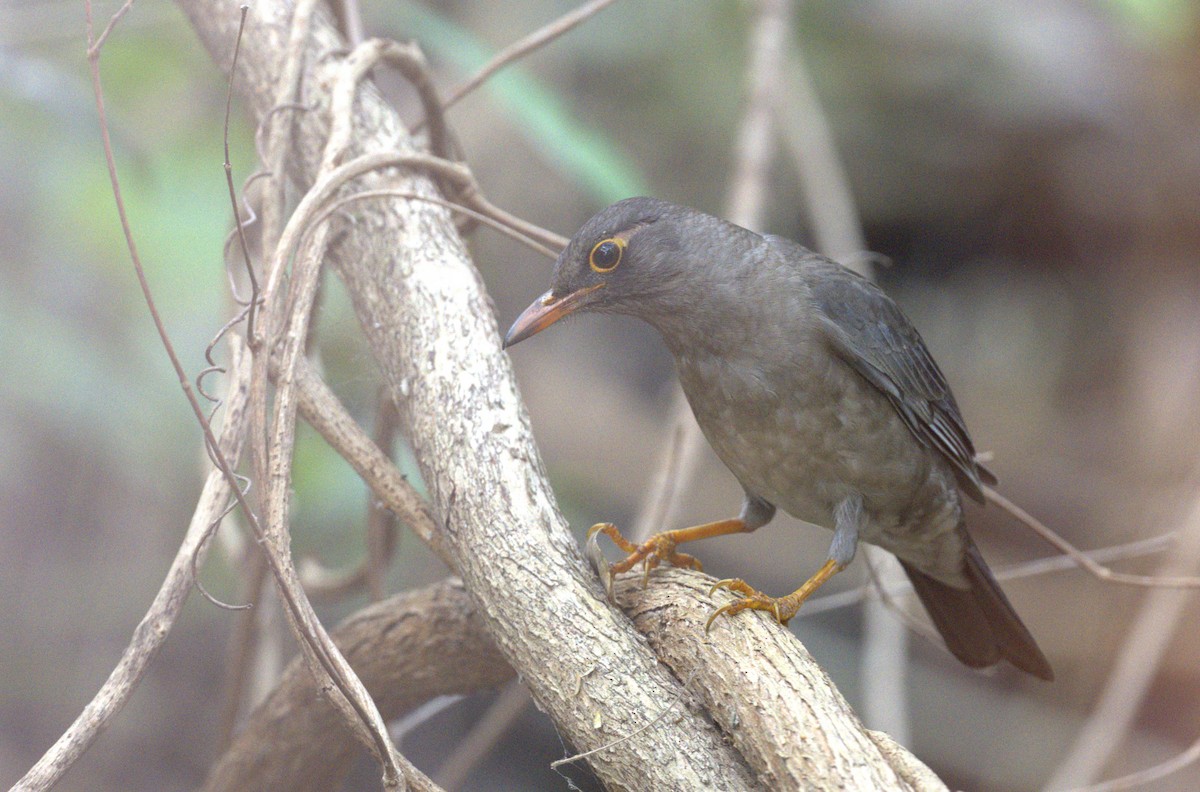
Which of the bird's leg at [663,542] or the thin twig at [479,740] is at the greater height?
the bird's leg at [663,542]

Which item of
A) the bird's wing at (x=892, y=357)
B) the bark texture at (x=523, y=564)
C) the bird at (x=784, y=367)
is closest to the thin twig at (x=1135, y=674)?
the bird's wing at (x=892, y=357)

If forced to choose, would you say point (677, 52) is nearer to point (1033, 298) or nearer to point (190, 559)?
point (1033, 298)

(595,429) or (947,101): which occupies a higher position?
(947,101)

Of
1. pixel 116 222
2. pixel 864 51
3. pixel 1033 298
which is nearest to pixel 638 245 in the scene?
pixel 116 222

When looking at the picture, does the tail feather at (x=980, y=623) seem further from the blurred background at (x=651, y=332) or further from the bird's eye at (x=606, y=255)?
the bird's eye at (x=606, y=255)

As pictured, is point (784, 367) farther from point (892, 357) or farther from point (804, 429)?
point (892, 357)
